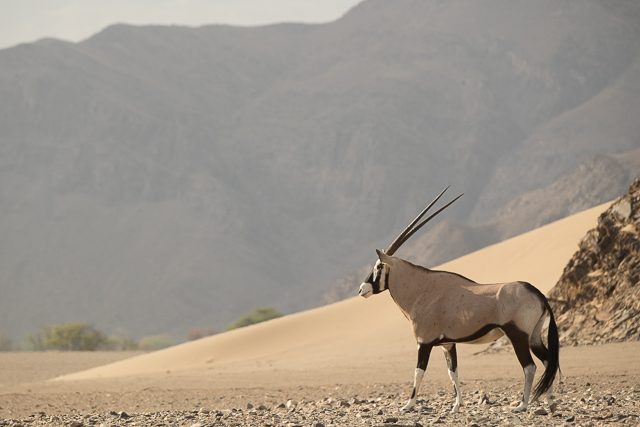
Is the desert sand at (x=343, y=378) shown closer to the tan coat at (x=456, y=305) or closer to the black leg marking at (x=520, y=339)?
the black leg marking at (x=520, y=339)

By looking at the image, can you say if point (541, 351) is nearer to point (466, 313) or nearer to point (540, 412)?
point (540, 412)

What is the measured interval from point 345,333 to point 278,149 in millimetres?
106364

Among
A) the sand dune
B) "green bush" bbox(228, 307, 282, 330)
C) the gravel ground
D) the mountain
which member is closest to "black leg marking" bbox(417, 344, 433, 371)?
the gravel ground

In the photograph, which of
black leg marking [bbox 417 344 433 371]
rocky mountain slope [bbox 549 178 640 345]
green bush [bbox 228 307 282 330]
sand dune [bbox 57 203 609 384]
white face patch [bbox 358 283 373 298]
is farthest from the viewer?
green bush [bbox 228 307 282 330]

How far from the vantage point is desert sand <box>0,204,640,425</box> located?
11648 millimetres

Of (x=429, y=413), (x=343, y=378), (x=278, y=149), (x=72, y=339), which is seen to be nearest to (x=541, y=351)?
(x=429, y=413)

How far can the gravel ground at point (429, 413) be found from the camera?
1020cm

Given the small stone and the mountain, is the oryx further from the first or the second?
the mountain

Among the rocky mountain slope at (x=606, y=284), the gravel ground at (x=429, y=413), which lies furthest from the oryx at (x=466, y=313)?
the rocky mountain slope at (x=606, y=284)

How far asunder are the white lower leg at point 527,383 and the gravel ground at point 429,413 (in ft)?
0.29

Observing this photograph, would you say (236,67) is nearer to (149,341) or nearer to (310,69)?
(310,69)

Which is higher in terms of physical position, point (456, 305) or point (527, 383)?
point (456, 305)

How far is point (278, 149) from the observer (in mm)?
134500

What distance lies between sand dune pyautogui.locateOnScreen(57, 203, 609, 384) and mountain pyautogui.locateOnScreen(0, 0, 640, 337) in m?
58.9
